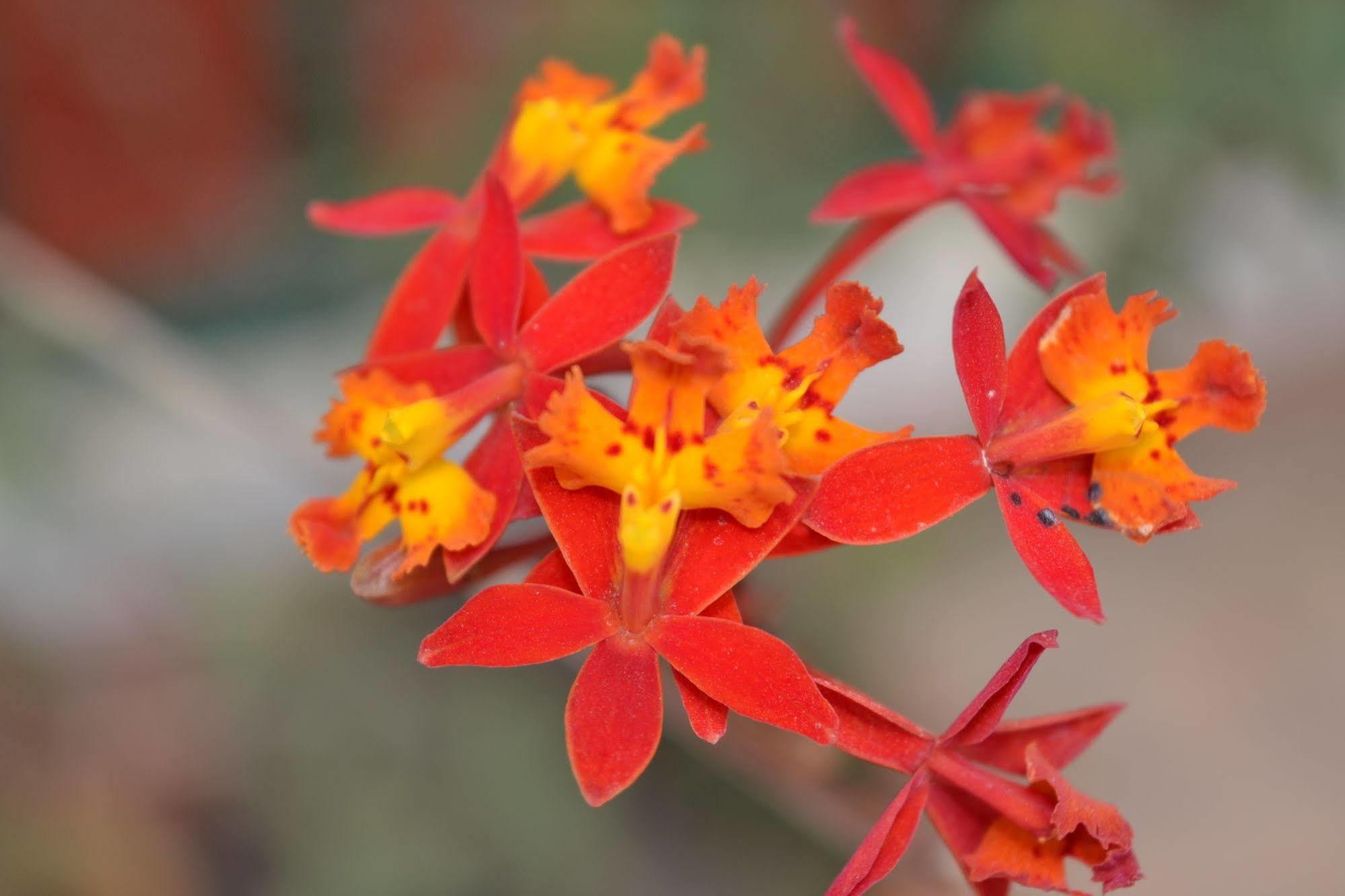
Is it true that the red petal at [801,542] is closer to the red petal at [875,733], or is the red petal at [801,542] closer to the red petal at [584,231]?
the red petal at [875,733]

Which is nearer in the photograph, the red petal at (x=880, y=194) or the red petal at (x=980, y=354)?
the red petal at (x=980, y=354)

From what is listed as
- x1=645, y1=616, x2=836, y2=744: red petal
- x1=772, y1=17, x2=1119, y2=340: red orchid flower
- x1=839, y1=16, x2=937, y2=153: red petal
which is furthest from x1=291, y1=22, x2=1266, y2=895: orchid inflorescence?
x1=839, y1=16, x2=937, y2=153: red petal

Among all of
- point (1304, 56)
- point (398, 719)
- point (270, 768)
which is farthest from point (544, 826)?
point (1304, 56)

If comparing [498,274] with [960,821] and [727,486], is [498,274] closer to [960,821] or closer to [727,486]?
[727,486]

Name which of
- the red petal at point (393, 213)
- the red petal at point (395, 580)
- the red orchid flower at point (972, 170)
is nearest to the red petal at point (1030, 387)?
the red orchid flower at point (972, 170)

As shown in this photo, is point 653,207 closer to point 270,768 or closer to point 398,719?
point 398,719

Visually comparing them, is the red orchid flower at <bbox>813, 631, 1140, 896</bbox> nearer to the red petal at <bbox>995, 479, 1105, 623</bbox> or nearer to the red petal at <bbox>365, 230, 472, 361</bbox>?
the red petal at <bbox>995, 479, 1105, 623</bbox>

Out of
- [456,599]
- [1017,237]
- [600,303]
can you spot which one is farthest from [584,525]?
[456,599]
